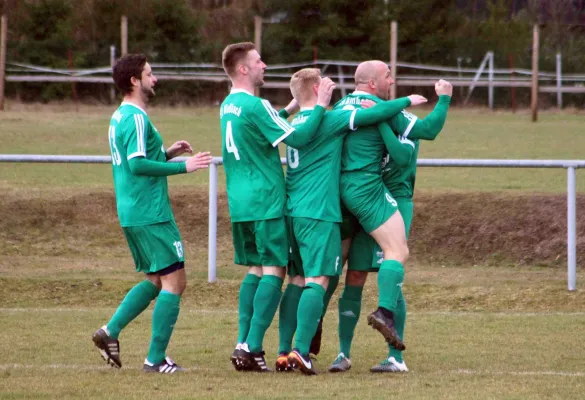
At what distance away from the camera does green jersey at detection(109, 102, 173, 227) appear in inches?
270

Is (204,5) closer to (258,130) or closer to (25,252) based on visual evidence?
(25,252)

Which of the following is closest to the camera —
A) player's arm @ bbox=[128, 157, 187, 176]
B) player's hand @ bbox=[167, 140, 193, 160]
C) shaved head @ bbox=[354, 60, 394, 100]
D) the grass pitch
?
the grass pitch

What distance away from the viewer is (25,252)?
1287 centimetres

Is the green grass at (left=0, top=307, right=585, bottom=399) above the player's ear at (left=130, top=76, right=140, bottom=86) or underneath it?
underneath

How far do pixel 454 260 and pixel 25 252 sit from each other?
15.8ft

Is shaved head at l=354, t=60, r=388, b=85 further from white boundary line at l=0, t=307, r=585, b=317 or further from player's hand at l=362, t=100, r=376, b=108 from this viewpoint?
white boundary line at l=0, t=307, r=585, b=317

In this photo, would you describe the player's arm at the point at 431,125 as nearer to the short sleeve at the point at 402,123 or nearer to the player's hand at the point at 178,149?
the short sleeve at the point at 402,123

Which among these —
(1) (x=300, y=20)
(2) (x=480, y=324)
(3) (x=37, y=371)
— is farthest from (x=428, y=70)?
(3) (x=37, y=371)

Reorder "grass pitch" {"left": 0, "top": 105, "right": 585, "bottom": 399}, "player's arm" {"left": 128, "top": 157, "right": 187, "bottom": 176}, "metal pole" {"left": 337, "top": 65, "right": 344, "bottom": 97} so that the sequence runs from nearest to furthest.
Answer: "grass pitch" {"left": 0, "top": 105, "right": 585, "bottom": 399} < "player's arm" {"left": 128, "top": 157, "right": 187, "bottom": 176} < "metal pole" {"left": 337, "top": 65, "right": 344, "bottom": 97}

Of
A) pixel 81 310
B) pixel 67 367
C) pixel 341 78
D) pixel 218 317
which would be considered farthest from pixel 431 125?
pixel 341 78

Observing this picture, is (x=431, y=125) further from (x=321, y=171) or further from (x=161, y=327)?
(x=161, y=327)

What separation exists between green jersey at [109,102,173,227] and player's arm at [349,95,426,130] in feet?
4.03

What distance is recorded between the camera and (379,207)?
22.9ft

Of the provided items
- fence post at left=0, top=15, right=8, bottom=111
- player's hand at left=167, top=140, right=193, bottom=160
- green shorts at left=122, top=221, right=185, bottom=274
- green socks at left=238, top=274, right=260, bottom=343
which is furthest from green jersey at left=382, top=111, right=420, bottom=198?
fence post at left=0, top=15, right=8, bottom=111
